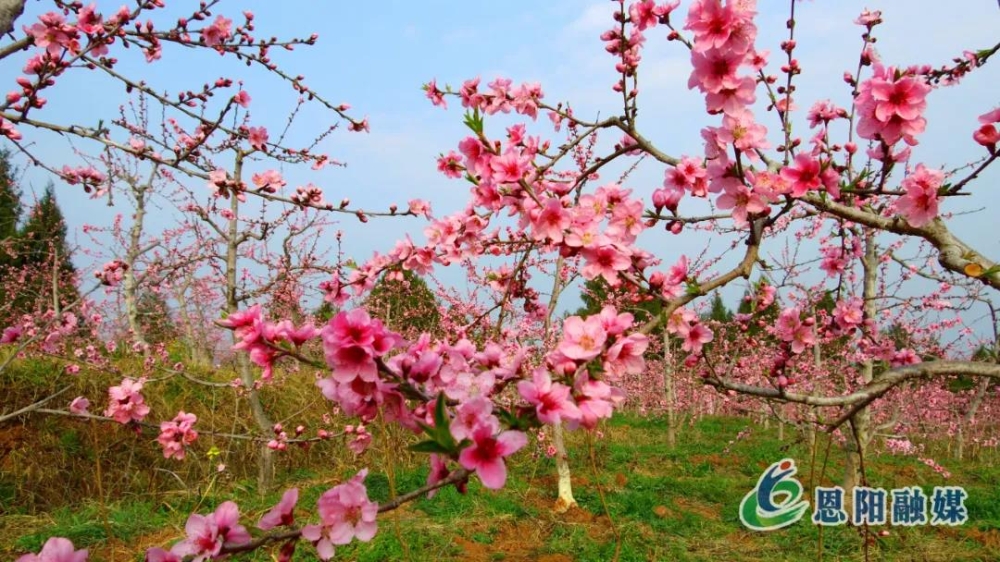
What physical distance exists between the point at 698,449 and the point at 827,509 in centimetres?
515

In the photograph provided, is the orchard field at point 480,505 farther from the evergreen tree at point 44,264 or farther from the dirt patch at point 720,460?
the evergreen tree at point 44,264

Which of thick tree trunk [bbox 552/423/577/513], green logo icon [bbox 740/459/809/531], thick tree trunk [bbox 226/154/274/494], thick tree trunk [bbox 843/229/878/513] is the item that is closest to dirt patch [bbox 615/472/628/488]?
thick tree trunk [bbox 552/423/577/513]

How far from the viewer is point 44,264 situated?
12.3 meters

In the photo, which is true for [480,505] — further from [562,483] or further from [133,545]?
[133,545]

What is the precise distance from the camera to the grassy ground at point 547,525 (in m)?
4.63

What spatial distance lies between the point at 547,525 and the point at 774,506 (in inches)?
96.0

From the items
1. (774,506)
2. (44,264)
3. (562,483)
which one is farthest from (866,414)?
(44,264)

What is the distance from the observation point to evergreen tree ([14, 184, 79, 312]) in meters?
11.7

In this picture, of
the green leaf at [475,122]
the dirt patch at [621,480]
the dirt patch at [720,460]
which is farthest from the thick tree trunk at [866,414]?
the green leaf at [475,122]

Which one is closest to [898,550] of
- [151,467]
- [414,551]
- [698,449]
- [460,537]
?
[460,537]

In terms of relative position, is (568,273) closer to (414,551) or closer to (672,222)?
(414,551)

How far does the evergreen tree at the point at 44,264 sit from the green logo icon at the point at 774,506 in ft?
34.2

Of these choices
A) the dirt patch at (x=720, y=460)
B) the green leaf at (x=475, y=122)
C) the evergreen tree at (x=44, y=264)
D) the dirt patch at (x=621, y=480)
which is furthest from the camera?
the evergreen tree at (x=44, y=264)

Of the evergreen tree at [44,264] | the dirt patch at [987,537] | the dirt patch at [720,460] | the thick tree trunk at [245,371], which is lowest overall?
the dirt patch at [987,537]
